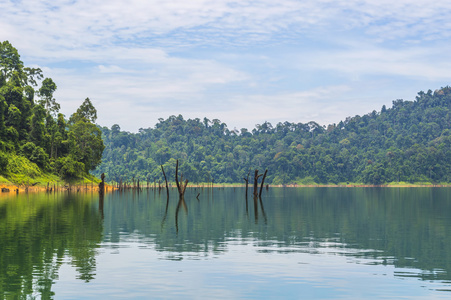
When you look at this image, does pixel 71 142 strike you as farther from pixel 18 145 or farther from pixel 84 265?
pixel 84 265

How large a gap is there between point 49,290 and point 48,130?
130m

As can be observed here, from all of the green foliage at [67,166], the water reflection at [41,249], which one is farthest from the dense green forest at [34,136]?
the water reflection at [41,249]

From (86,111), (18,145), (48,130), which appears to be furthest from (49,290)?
(86,111)

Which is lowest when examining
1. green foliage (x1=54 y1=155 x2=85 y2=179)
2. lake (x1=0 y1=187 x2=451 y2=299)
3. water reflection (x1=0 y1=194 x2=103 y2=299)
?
lake (x1=0 y1=187 x2=451 y2=299)

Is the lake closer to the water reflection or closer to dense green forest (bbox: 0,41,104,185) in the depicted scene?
the water reflection

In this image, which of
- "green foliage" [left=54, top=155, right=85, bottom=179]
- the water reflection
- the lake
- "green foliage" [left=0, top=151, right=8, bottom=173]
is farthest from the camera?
"green foliage" [left=54, top=155, right=85, bottom=179]

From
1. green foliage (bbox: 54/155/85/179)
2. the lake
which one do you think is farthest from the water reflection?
green foliage (bbox: 54/155/85/179)

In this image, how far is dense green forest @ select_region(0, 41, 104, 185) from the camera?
126 metres

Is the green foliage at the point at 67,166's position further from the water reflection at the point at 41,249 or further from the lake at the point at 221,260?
the lake at the point at 221,260

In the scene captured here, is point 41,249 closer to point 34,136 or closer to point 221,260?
point 221,260

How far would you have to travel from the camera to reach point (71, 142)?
142875 millimetres

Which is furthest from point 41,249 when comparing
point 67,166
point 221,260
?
point 67,166

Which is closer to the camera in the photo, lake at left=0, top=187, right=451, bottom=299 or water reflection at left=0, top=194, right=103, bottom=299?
lake at left=0, top=187, right=451, bottom=299

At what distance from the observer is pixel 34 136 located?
139 metres
